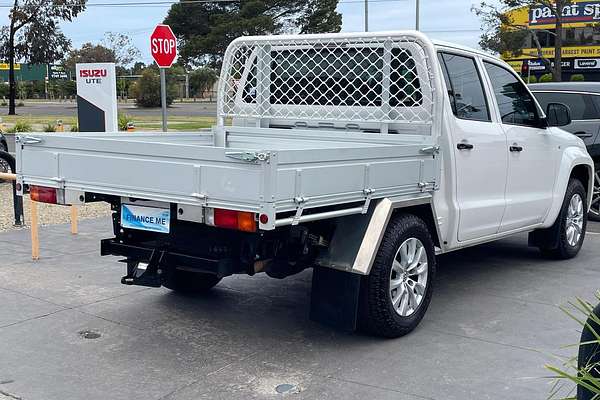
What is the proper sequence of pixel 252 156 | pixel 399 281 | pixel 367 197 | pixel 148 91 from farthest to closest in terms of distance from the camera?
1. pixel 148 91
2. pixel 399 281
3. pixel 367 197
4. pixel 252 156

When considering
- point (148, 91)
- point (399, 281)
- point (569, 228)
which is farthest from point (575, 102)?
point (148, 91)

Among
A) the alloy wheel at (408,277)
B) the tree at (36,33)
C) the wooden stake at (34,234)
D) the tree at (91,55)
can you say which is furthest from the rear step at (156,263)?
the tree at (91,55)

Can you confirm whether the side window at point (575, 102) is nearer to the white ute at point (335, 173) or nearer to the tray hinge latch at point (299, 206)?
the white ute at point (335, 173)

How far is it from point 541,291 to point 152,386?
3.76 m

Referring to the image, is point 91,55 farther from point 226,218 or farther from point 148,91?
point 226,218

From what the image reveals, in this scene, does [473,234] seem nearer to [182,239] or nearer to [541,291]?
[541,291]

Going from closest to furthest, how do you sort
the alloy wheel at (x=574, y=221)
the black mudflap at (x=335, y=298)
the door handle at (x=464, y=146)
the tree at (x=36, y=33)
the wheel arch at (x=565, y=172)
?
the black mudflap at (x=335, y=298)
the door handle at (x=464, y=146)
the wheel arch at (x=565, y=172)
the alloy wheel at (x=574, y=221)
the tree at (x=36, y=33)

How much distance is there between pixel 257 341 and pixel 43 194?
1.80 metres

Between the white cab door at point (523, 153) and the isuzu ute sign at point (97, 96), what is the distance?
494 cm

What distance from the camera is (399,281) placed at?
17.0 feet

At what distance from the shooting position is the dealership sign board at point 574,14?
44.8m

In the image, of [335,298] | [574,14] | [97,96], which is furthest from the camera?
[574,14]

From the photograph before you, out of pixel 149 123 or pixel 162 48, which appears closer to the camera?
pixel 162 48

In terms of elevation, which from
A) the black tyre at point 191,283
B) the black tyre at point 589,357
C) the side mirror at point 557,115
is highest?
the side mirror at point 557,115
